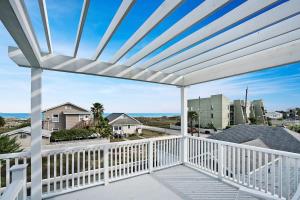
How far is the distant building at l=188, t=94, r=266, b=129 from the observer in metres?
21.9

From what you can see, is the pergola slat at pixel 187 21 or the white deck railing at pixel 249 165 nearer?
the pergola slat at pixel 187 21

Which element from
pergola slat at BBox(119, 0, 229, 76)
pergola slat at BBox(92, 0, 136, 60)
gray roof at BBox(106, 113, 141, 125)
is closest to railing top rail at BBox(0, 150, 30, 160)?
pergola slat at BBox(92, 0, 136, 60)

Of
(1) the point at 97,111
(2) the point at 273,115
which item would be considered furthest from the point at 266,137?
(2) the point at 273,115

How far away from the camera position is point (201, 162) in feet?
14.4

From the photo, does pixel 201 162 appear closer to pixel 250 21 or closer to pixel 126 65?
pixel 126 65

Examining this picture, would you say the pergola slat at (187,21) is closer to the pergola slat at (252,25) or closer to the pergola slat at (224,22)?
the pergola slat at (224,22)

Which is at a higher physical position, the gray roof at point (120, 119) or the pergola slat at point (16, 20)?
the pergola slat at point (16, 20)

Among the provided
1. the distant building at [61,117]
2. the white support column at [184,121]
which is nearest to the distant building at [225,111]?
the distant building at [61,117]

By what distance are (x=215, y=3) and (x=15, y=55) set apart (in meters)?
3.02

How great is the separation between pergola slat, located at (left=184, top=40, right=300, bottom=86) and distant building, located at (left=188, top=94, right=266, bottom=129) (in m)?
19.1

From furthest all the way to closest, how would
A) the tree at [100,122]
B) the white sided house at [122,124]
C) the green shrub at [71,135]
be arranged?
1. the white sided house at [122,124]
2. the tree at [100,122]
3. the green shrub at [71,135]

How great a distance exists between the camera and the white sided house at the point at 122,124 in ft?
58.6

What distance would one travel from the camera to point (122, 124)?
18.0 meters

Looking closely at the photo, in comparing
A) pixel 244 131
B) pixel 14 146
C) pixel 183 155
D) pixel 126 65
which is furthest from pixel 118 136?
pixel 126 65
